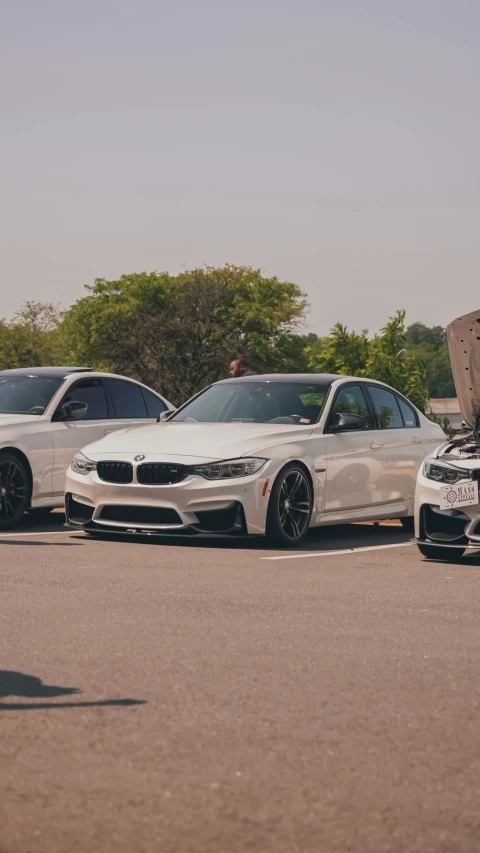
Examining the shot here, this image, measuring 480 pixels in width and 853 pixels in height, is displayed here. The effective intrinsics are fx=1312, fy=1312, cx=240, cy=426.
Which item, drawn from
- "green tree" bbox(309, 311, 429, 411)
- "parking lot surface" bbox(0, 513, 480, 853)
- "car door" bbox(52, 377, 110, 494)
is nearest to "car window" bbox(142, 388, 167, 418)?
"car door" bbox(52, 377, 110, 494)

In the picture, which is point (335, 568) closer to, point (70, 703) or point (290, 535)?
point (290, 535)

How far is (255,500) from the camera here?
11453mm

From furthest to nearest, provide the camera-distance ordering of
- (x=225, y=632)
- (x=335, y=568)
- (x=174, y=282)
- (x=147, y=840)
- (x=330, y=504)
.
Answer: (x=174, y=282) < (x=330, y=504) < (x=335, y=568) < (x=225, y=632) < (x=147, y=840)

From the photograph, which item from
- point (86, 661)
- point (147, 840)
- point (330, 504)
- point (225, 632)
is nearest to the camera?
point (147, 840)

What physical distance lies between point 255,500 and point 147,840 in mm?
7871

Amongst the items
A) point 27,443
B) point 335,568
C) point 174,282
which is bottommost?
point 335,568

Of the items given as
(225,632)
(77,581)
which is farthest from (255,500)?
(225,632)

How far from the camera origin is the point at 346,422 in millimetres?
12680

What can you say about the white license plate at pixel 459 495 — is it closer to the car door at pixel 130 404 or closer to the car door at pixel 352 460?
the car door at pixel 352 460

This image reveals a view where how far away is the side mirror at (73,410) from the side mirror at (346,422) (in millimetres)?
2885

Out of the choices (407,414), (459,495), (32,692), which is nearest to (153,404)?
(407,414)

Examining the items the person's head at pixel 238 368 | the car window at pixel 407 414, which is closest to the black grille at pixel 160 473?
the car window at pixel 407 414

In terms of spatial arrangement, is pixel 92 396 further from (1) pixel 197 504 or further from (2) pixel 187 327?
(2) pixel 187 327

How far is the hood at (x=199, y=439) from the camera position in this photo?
38.3 feet
